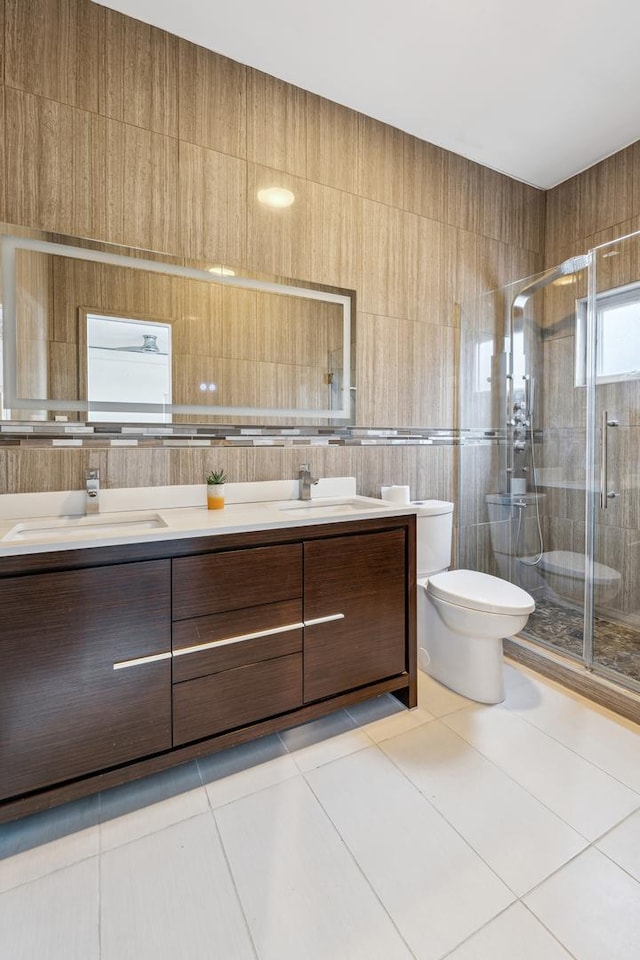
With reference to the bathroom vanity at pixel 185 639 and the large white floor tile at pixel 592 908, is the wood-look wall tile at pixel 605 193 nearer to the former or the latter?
the bathroom vanity at pixel 185 639

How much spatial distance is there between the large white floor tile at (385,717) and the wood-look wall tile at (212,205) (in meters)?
1.96

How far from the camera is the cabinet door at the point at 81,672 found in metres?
1.23

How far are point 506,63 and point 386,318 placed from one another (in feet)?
→ 3.86

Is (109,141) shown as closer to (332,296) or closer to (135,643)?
(332,296)

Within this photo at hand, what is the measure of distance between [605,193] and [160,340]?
2.72 metres

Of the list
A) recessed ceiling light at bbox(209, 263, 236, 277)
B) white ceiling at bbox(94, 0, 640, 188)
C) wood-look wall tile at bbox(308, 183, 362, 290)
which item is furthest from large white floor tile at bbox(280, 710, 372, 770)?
white ceiling at bbox(94, 0, 640, 188)

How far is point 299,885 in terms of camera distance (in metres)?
1.15

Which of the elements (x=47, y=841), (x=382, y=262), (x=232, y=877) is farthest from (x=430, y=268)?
(x=47, y=841)

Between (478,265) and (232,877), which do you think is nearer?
(232,877)

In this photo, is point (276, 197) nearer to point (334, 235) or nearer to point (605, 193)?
point (334, 235)

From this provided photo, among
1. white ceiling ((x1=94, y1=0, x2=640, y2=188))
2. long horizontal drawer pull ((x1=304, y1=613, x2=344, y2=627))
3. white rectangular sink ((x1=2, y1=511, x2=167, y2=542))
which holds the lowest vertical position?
long horizontal drawer pull ((x1=304, y1=613, x2=344, y2=627))

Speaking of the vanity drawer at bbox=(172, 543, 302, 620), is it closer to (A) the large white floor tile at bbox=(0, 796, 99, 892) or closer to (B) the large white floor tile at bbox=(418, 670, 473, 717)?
(A) the large white floor tile at bbox=(0, 796, 99, 892)

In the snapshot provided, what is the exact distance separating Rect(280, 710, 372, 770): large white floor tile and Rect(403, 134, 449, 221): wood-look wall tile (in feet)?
8.33

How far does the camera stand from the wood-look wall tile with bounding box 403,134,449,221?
2.46m
